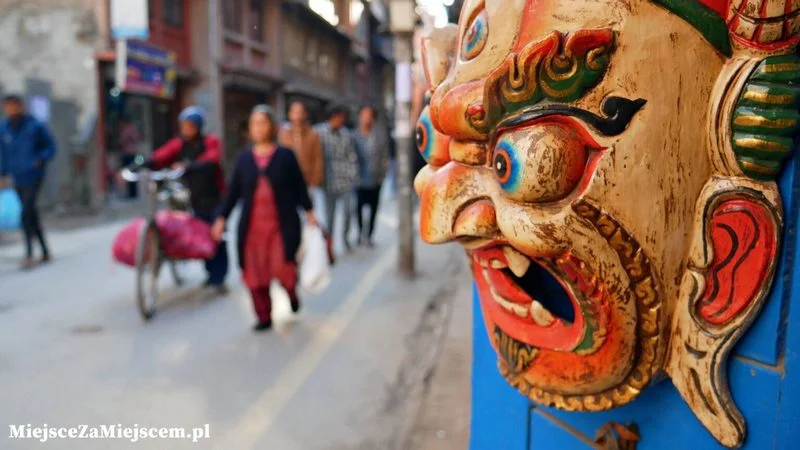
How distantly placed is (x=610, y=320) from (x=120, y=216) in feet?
37.0

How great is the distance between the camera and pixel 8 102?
633 cm

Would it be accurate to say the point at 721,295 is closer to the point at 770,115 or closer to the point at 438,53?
the point at 770,115

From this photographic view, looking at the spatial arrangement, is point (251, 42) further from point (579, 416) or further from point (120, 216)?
point (579, 416)

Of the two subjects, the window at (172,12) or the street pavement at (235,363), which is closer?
the street pavement at (235,363)

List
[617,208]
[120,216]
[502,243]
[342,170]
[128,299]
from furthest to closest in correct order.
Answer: [120,216], [342,170], [128,299], [502,243], [617,208]

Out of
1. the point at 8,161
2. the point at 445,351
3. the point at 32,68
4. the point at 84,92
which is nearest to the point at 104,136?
the point at 84,92

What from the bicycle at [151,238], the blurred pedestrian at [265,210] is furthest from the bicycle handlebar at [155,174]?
the blurred pedestrian at [265,210]

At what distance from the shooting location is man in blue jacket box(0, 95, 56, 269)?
6422 millimetres

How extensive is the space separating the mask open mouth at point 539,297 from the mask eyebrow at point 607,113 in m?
0.20

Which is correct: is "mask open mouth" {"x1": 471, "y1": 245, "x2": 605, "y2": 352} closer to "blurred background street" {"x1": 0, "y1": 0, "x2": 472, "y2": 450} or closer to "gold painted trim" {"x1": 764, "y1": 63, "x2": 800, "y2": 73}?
"gold painted trim" {"x1": 764, "y1": 63, "x2": 800, "y2": 73}

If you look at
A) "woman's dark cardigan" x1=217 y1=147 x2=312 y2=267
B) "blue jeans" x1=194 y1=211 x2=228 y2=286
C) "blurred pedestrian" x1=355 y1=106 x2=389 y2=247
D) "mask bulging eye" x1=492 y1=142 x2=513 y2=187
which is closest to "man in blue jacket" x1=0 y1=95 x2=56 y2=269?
"blue jeans" x1=194 y1=211 x2=228 y2=286

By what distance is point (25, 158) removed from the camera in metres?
6.47

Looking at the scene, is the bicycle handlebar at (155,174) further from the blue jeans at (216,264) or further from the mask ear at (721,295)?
the mask ear at (721,295)

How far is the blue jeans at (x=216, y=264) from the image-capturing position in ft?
18.6
